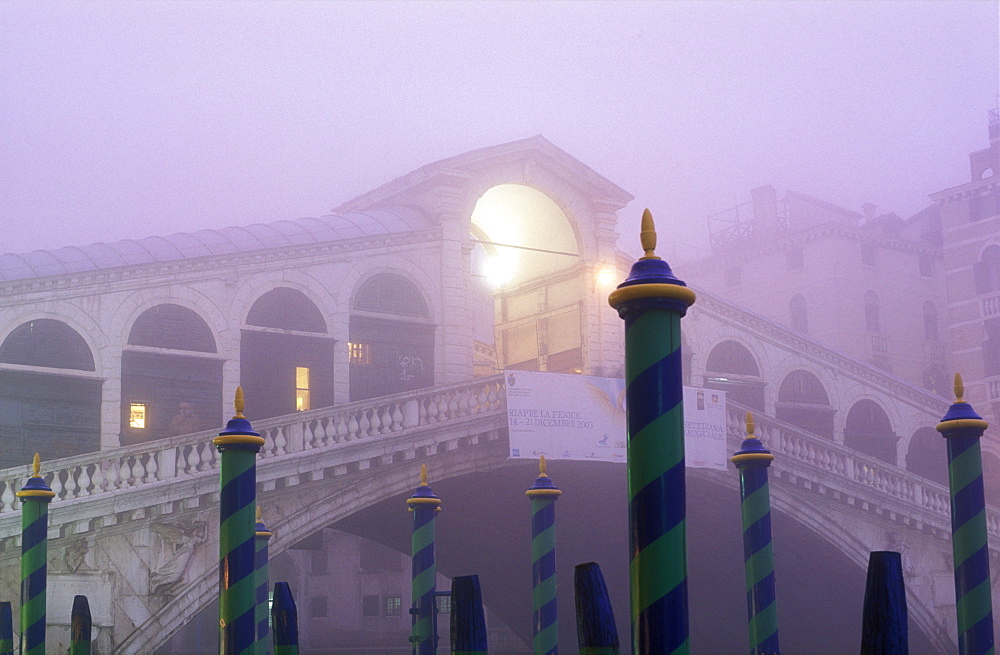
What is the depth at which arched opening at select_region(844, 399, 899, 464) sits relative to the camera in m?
28.9

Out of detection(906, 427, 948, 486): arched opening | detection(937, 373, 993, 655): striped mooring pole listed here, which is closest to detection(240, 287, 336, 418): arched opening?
detection(937, 373, 993, 655): striped mooring pole

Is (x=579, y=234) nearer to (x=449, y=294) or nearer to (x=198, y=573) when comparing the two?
(x=449, y=294)

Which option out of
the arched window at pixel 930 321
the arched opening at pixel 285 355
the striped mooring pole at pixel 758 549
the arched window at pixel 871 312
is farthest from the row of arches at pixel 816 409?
the striped mooring pole at pixel 758 549

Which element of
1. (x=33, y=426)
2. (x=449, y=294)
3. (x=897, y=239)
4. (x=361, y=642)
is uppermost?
(x=897, y=239)

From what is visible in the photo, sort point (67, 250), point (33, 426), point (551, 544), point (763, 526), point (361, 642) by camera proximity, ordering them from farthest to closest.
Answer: point (361, 642), point (67, 250), point (33, 426), point (551, 544), point (763, 526)

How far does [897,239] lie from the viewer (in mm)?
35281

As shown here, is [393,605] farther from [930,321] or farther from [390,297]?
[930,321]

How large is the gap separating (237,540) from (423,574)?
432cm

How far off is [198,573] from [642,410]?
15.8 m

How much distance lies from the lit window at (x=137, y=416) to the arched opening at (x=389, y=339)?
14.2 ft

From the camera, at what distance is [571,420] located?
21.5 metres

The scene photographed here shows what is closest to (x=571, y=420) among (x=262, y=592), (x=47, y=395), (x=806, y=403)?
(x=806, y=403)

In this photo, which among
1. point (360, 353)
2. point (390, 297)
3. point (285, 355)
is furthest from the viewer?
point (390, 297)

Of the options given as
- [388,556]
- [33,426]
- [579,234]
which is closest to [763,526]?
[33,426]
